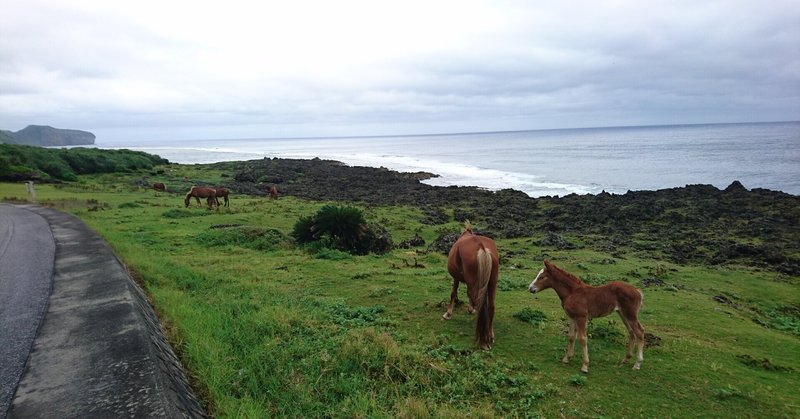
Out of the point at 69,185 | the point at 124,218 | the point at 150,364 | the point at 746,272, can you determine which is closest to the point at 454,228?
the point at 746,272

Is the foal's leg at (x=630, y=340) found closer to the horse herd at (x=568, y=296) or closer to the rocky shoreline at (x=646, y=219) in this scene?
the horse herd at (x=568, y=296)

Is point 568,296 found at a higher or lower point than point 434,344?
higher

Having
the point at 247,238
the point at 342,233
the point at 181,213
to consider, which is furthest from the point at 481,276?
A: the point at 181,213

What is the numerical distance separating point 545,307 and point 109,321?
839cm

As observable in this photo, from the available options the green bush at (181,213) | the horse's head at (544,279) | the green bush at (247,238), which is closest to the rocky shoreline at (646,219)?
the green bush at (247,238)

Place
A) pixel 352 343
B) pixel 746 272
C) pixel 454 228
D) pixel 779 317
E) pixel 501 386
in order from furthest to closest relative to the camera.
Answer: pixel 454 228 < pixel 746 272 < pixel 779 317 < pixel 352 343 < pixel 501 386

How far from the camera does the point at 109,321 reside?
6508mm

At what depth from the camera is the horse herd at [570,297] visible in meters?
A: 6.64

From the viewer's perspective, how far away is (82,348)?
18.7 feet

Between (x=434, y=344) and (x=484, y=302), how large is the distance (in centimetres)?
113

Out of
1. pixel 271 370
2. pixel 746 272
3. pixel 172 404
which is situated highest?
pixel 172 404

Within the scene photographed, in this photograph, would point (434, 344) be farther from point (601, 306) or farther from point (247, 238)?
point (247, 238)

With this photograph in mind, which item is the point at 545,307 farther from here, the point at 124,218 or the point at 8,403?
the point at 124,218

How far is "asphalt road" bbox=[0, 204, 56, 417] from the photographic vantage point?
5.32 m
